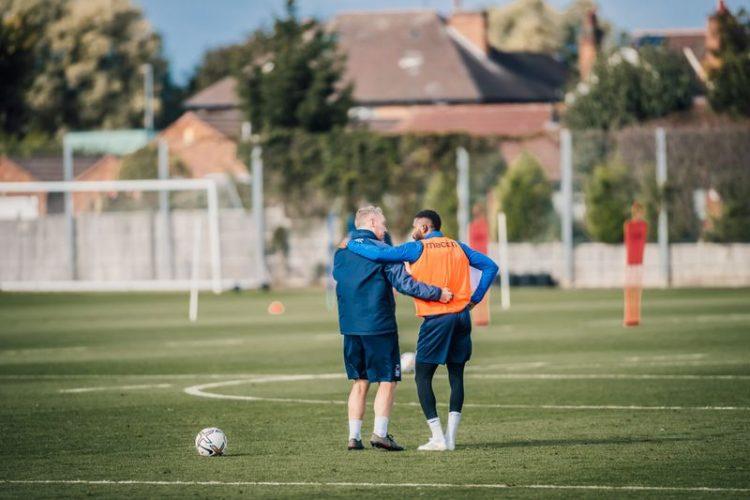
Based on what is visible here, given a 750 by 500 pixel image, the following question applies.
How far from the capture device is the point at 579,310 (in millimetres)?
32719

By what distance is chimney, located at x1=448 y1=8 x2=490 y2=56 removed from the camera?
84.1 meters

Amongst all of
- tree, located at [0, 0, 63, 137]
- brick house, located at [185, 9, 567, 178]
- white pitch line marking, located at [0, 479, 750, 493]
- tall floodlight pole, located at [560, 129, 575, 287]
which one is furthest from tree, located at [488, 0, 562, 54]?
white pitch line marking, located at [0, 479, 750, 493]

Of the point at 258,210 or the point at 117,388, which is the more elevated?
the point at 258,210

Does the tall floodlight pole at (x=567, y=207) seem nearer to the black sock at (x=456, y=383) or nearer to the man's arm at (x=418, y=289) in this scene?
the black sock at (x=456, y=383)

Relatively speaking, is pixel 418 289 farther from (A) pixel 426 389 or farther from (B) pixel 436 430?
(B) pixel 436 430

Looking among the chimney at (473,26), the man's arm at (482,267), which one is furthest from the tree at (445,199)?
the chimney at (473,26)

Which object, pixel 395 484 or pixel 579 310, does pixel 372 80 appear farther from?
pixel 395 484

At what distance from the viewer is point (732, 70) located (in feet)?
159

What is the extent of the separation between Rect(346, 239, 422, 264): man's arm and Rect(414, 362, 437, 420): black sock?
0.86m

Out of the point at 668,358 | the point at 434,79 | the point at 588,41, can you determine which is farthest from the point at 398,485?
the point at 434,79

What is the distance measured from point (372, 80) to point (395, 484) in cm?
7222

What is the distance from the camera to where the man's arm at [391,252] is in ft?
40.2

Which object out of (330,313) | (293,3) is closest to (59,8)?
(293,3)

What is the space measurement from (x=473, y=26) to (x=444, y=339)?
73204 millimetres
